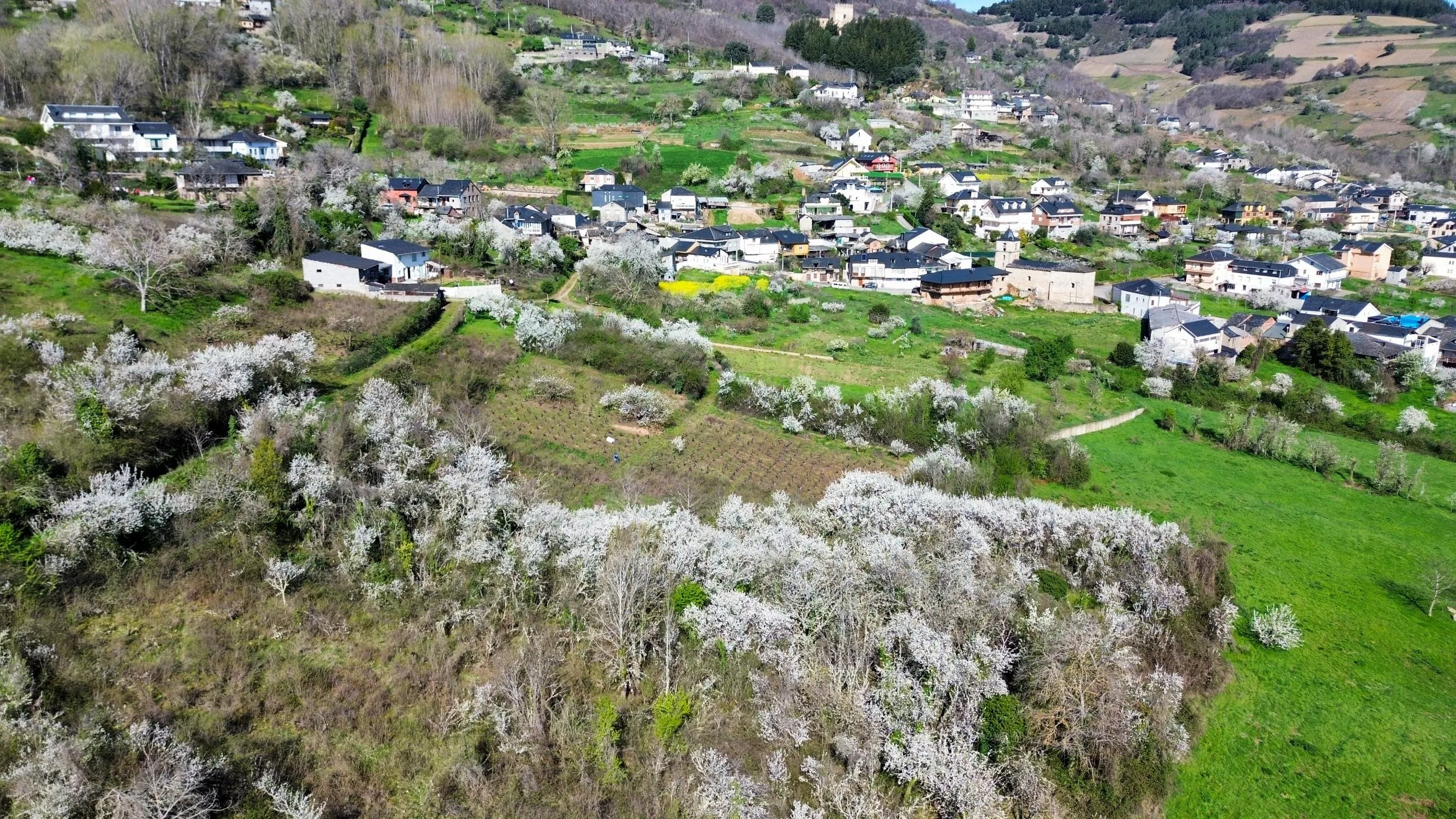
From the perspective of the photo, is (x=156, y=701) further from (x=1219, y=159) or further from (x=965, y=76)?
(x=965, y=76)

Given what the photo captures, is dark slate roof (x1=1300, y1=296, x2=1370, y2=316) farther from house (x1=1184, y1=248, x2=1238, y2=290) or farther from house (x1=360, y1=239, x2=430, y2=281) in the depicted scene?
house (x1=360, y1=239, x2=430, y2=281)

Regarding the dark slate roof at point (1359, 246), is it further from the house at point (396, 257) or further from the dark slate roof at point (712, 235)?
the house at point (396, 257)

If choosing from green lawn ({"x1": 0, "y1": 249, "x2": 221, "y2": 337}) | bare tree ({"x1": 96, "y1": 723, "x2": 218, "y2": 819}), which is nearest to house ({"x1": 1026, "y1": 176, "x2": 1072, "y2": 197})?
green lawn ({"x1": 0, "y1": 249, "x2": 221, "y2": 337})

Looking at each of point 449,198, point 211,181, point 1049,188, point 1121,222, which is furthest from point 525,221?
point 1121,222

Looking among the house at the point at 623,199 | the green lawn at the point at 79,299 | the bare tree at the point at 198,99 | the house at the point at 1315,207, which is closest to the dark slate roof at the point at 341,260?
the green lawn at the point at 79,299

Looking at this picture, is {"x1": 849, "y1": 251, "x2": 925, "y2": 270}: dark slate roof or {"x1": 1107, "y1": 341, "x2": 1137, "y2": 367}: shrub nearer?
{"x1": 1107, "y1": 341, "x2": 1137, "y2": 367}: shrub

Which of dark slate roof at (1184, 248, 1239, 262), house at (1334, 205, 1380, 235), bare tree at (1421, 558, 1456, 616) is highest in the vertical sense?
house at (1334, 205, 1380, 235)

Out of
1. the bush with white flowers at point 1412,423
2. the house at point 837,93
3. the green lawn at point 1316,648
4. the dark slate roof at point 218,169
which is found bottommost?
the green lawn at point 1316,648

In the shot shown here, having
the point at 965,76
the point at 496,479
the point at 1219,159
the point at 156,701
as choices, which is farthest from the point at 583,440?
the point at 965,76
